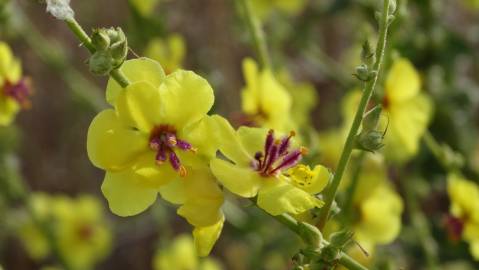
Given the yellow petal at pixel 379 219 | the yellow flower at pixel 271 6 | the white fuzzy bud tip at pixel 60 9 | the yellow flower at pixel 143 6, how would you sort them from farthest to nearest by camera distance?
1. the yellow flower at pixel 271 6
2. the yellow flower at pixel 143 6
3. the yellow petal at pixel 379 219
4. the white fuzzy bud tip at pixel 60 9

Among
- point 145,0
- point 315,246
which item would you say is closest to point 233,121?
point 145,0

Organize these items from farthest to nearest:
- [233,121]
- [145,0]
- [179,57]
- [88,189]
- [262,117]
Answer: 1. [88,189]
2. [145,0]
3. [179,57]
4. [233,121]
5. [262,117]

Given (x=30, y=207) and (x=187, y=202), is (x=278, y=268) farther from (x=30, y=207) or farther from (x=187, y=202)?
(x=187, y=202)

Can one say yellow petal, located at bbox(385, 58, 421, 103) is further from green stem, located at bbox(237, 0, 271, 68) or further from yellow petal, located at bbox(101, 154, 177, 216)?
yellow petal, located at bbox(101, 154, 177, 216)

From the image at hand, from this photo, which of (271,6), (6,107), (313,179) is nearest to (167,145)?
(313,179)

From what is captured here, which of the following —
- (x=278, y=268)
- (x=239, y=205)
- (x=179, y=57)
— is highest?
(x=179, y=57)

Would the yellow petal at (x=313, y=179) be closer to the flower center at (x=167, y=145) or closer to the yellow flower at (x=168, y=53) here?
the flower center at (x=167, y=145)

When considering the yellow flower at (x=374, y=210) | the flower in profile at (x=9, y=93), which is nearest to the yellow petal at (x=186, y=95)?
the flower in profile at (x=9, y=93)
